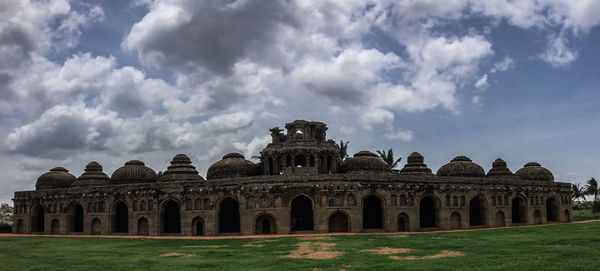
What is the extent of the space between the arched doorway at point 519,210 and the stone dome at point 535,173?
7.30 m

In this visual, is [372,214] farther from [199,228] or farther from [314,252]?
[314,252]

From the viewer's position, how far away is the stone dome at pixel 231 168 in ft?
220

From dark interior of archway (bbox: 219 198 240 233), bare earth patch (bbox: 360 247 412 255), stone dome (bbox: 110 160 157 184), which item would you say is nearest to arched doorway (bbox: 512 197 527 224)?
bare earth patch (bbox: 360 247 412 255)

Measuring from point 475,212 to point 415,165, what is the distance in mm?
12344

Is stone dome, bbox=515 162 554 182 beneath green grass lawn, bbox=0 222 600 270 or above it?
above

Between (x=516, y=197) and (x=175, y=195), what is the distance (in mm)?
45399

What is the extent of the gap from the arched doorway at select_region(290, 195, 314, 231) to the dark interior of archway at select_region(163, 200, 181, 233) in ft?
51.7

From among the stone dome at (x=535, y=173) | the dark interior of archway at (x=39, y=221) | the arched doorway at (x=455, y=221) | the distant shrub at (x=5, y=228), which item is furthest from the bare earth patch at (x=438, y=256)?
the distant shrub at (x=5, y=228)

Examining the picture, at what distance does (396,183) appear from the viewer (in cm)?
5747

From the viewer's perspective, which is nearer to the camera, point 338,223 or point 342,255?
point 342,255

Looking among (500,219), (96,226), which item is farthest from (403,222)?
(96,226)

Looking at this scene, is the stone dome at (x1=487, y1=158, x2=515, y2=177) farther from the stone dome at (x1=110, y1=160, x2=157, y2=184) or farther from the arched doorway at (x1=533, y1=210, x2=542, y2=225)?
the stone dome at (x1=110, y1=160, x2=157, y2=184)

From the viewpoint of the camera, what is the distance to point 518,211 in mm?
67438

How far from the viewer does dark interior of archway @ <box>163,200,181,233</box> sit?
2470 inches
